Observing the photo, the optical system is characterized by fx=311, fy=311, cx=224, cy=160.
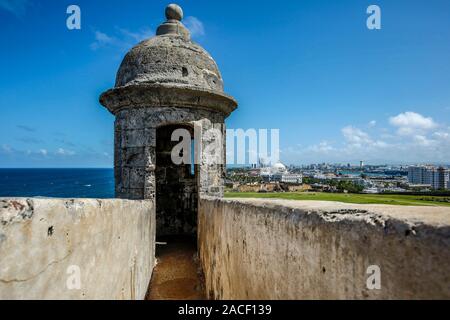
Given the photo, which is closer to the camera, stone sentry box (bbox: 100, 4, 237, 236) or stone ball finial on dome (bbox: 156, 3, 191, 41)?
stone sentry box (bbox: 100, 4, 237, 236)

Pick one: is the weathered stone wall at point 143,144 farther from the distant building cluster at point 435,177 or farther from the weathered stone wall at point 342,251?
the distant building cluster at point 435,177

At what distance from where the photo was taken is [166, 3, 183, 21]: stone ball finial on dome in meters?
7.63

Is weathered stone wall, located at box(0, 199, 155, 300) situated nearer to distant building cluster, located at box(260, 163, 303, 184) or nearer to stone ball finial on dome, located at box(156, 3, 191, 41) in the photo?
stone ball finial on dome, located at box(156, 3, 191, 41)

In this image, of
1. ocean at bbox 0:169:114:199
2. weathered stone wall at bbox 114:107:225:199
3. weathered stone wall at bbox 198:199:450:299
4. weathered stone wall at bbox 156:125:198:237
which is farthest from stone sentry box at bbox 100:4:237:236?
ocean at bbox 0:169:114:199

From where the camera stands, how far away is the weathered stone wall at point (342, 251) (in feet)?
3.26

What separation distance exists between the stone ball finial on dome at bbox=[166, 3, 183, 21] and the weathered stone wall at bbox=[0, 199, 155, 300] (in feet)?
20.8

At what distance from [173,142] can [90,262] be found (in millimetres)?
7827

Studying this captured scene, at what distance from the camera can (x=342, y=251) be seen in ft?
4.38

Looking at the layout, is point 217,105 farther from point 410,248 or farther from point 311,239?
point 410,248

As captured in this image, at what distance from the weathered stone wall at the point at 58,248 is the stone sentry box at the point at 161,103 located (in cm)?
405

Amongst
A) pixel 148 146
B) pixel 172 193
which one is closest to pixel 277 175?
pixel 172 193

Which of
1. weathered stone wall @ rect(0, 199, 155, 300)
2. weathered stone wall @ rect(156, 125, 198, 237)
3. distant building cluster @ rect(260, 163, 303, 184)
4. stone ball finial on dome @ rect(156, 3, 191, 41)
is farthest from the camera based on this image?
distant building cluster @ rect(260, 163, 303, 184)

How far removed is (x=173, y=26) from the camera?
754 cm
